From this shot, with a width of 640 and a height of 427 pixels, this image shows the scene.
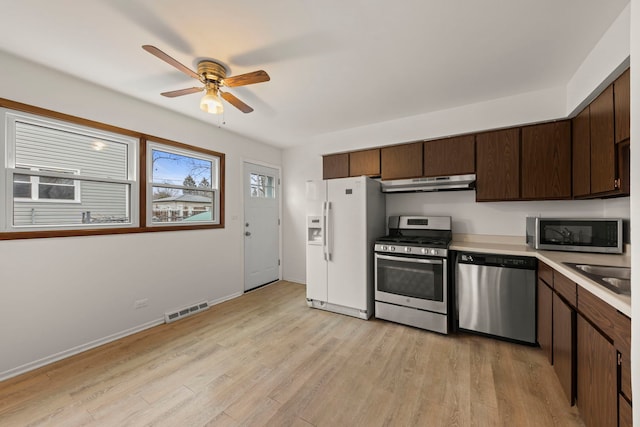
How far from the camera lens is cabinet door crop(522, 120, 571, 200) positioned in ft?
8.12

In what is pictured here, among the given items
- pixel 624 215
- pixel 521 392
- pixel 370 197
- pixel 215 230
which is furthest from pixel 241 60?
pixel 624 215

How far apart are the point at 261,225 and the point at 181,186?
144 cm

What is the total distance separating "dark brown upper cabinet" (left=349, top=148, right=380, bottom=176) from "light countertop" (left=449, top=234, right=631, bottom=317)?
1.36 m

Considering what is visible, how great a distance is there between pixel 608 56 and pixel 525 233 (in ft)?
5.83

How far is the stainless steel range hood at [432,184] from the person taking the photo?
2.88 metres

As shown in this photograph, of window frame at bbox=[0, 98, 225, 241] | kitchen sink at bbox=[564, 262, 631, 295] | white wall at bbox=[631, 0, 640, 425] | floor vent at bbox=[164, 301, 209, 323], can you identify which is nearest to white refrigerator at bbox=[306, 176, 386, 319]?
floor vent at bbox=[164, 301, 209, 323]

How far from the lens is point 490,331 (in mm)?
2514

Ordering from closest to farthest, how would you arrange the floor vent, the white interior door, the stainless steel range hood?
1. the stainless steel range hood
2. the floor vent
3. the white interior door

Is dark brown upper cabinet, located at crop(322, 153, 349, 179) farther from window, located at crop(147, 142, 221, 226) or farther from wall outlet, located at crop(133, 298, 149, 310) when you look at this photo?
wall outlet, located at crop(133, 298, 149, 310)

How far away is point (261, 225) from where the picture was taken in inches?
171

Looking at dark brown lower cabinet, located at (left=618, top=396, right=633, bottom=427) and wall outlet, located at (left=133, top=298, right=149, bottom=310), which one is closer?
dark brown lower cabinet, located at (left=618, top=396, right=633, bottom=427)

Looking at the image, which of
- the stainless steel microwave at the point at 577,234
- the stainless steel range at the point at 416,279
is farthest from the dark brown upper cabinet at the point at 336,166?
the stainless steel microwave at the point at 577,234

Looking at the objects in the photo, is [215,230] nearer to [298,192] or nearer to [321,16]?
[298,192]

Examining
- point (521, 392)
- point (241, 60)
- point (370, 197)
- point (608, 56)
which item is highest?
point (241, 60)
